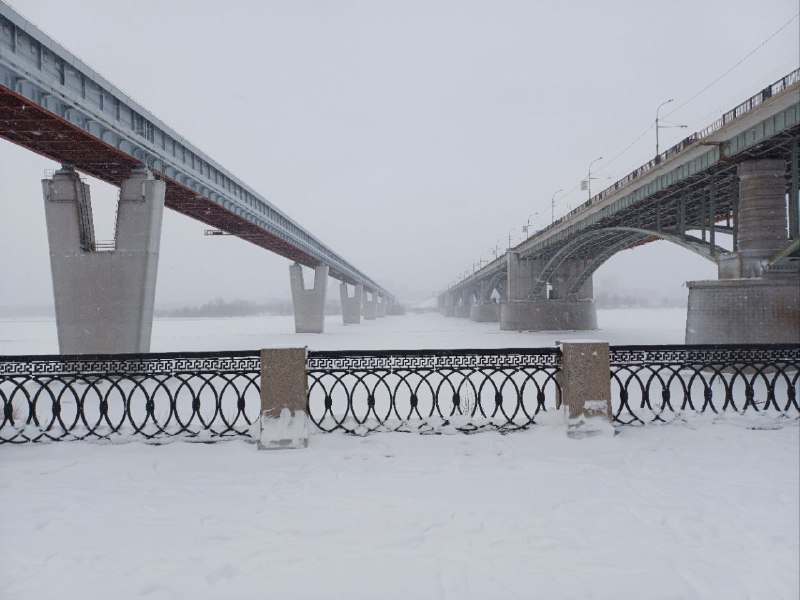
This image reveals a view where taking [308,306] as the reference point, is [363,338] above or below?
below

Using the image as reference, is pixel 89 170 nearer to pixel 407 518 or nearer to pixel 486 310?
pixel 407 518

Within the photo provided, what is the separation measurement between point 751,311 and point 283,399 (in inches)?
672

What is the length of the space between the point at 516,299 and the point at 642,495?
1834 inches

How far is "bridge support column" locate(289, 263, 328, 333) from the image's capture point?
46.9 meters

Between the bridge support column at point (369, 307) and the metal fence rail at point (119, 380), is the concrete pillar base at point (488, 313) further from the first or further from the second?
the metal fence rail at point (119, 380)

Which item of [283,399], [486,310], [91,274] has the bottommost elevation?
[283,399]

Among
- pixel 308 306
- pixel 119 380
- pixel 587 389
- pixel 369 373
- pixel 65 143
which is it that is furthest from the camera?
pixel 308 306

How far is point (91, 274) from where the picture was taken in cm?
1625

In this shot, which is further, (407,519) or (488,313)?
(488,313)

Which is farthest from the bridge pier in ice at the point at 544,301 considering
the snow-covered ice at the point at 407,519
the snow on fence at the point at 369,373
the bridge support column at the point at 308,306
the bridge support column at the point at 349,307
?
the snow-covered ice at the point at 407,519

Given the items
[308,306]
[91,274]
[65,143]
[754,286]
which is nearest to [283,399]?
[91,274]

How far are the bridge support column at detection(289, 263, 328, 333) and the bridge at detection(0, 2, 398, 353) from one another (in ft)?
87.6

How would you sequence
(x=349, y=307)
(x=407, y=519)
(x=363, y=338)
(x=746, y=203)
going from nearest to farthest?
(x=407, y=519) → (x=746, y=203) → (x=363, y=338) → (x=349, y=307)

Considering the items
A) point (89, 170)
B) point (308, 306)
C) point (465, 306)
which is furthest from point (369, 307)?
point (89, 170)
